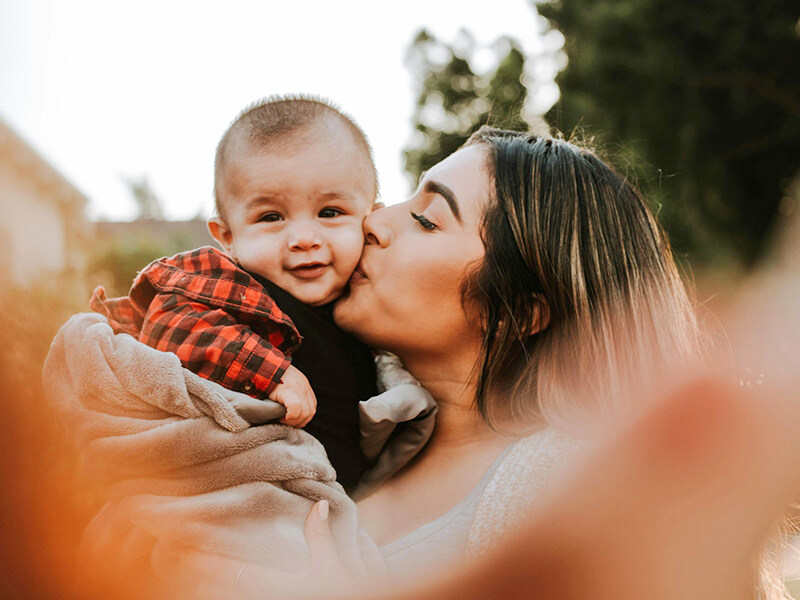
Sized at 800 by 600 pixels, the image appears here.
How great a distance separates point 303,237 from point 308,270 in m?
0.11

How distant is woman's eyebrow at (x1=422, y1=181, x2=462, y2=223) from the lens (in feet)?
6.75

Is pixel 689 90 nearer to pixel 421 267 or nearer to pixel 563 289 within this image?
pixel 563 289

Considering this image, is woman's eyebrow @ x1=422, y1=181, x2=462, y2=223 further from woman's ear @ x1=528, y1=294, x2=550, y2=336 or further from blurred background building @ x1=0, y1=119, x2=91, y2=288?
blurred background building @ x1=0, y1=119, x2=91, y2=288

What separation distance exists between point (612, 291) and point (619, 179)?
43 centimetres

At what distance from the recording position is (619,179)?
7.41 ft

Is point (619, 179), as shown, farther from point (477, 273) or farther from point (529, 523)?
point (529, 523)

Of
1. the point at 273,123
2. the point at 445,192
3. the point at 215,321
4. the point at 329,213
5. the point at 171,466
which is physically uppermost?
the point at 273,123

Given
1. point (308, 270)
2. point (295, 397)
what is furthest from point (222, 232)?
point (295, 397)

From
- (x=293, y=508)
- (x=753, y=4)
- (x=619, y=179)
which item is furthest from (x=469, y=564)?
(x=753, y=4)

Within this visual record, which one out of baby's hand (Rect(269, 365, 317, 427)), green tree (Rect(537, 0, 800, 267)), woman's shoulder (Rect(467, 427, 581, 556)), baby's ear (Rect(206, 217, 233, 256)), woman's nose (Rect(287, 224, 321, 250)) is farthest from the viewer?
green tree (Rect(537, 0, 800, 267))

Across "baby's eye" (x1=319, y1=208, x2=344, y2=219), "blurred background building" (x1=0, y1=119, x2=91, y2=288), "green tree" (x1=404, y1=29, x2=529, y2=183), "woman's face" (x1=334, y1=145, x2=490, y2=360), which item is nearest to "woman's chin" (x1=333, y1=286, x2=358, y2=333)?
"woman's face" (x1=334, y1=145, x2=490, y2=360)

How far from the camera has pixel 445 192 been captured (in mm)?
2082

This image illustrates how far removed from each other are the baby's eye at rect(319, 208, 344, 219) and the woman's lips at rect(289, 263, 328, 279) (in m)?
0.15

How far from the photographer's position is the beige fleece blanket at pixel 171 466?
150 cm
